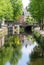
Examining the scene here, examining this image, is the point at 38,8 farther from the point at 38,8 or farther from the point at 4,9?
the point at 4,9

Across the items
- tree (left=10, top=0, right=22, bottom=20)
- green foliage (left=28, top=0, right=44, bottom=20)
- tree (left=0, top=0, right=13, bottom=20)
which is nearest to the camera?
tree (left=0, top=0, right=13, bottom=20)

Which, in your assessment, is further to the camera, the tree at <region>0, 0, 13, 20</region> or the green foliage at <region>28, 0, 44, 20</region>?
the green foliage at <region>28, 0, 44, 20</region>

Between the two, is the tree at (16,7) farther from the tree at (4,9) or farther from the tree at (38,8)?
the tree at (38,8)

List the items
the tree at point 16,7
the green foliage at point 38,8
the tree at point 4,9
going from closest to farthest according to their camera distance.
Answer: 1. the tree at point 4,9
2. the green foliage at point 38,8
3. the tree at point 16,7

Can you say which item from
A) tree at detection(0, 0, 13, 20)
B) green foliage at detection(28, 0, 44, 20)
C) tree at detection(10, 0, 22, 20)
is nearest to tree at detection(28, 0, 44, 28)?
green foliage at detection(28, 0, 44, 20)

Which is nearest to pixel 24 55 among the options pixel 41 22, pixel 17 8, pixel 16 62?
pixel 16 62

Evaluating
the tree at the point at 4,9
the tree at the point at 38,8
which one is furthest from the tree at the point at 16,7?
the tree at the point at 38,8

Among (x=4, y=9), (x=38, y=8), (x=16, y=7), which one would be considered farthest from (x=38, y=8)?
(x=16, y=7)

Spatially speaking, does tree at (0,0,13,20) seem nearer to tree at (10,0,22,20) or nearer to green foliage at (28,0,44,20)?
green foliage at (28,0,44,20)

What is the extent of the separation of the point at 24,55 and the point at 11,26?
47.6m

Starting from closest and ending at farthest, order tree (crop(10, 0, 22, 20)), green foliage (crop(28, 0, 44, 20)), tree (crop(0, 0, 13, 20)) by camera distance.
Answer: tree (crop(0, 0, 13, 20))
green foliage (crop(28, 0, 44, 20))
tree (crop(10, 0, 22, 20))

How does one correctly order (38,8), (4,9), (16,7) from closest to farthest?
(4,9)
(38,8)
(16,7)

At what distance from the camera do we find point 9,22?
87.3 meters

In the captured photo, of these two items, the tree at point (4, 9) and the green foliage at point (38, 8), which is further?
the green foliage at point (38, 8)
